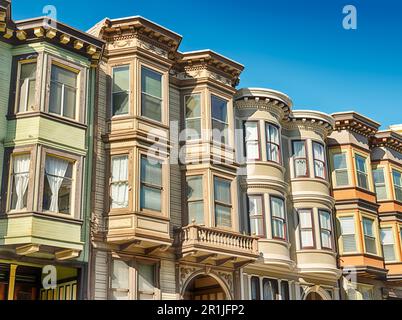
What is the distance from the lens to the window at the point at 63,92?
19844 mm

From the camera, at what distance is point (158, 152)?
2169 cm

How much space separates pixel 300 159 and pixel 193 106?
754 cm

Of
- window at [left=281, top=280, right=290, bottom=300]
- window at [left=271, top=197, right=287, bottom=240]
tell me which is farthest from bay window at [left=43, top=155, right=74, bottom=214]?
window at [left=281, top=280, right=290, bottom=300]

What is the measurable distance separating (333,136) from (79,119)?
16690 millimetres

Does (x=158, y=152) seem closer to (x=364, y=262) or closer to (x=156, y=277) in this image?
(x=156, y=277)

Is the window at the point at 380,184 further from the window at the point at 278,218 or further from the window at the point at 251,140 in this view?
the window at the point at 251,140

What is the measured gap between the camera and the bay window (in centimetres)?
1867

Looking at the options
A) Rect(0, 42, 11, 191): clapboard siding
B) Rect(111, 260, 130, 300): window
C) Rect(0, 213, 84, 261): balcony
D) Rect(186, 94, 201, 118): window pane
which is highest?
Rect(186, 94, 201, 118): window pane

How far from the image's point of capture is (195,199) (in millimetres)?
22984

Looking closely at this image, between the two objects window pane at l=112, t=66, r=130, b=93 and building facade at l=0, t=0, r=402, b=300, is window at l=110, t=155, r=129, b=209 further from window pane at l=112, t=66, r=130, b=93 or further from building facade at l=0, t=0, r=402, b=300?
window pane at l=112, t=66, r=130, b=93

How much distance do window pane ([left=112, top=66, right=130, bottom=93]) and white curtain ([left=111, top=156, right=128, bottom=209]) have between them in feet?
9.68

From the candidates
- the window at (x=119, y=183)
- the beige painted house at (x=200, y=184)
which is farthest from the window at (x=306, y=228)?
the window at (x=119, y=183)

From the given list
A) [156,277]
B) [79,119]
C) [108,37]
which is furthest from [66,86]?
[156,277]

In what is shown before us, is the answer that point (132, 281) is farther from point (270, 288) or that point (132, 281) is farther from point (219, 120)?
point (219, 120)
